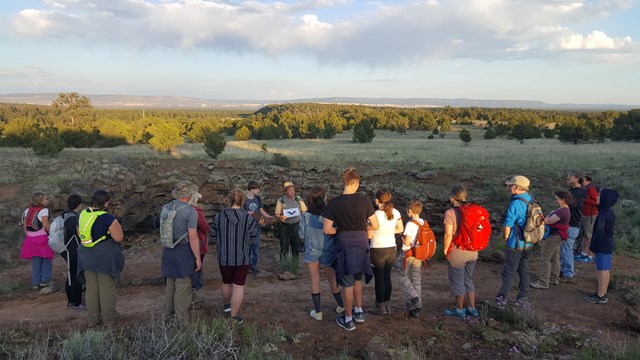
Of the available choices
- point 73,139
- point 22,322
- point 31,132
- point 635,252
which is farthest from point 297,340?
point 73,139

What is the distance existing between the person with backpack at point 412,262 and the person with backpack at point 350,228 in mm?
619

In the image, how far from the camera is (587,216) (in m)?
8.38

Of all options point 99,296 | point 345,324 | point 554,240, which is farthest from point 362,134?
point 99,296

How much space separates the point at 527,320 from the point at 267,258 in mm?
5948

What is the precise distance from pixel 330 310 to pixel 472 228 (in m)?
2.32

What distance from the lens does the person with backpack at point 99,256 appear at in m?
5.20

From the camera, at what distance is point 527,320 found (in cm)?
560

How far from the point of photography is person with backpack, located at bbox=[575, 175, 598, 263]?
318 inches

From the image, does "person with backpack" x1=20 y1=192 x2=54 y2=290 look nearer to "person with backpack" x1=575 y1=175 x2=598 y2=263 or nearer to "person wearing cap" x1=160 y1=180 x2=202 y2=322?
"person wearing cap" x1=160 y1=180 x2=202 y2=322

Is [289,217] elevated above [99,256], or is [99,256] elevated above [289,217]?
[99,256]

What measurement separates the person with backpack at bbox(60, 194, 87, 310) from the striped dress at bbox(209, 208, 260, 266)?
2191mm

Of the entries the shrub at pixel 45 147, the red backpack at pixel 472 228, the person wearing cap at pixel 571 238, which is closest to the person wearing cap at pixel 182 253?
the red backpack at pixel 472 228

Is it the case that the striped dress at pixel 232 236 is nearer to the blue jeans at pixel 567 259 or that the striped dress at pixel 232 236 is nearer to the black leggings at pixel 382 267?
the black leggings at pixel 382 267

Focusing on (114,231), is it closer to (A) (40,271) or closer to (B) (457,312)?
(A) (40,271)
